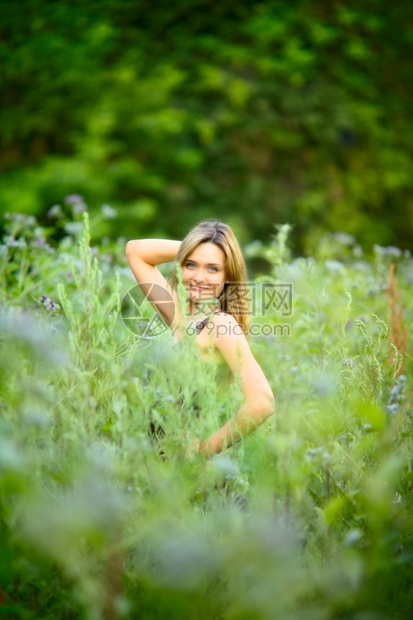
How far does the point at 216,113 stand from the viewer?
32.0ft

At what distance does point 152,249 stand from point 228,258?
0.39 metres

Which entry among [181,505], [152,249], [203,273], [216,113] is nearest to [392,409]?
[181,505]

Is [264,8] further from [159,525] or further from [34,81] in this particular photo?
[159,525]

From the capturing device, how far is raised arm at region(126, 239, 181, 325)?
110 inches

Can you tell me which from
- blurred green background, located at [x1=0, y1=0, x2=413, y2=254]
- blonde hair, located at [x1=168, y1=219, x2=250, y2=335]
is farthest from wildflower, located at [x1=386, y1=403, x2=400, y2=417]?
blurred green background, located at [x1=0, y1=0, x2=413, y2=254]

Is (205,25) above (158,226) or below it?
above

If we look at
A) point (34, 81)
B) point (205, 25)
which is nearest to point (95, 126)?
point (34, 81)

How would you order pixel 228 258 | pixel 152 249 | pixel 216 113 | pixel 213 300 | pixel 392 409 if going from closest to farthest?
pixel 392 409 < pixel 213 300 < pixel 228 258 < pixel 152 249 < pixel 216 113

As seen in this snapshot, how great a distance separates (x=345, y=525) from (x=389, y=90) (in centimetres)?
978

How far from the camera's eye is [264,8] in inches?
373

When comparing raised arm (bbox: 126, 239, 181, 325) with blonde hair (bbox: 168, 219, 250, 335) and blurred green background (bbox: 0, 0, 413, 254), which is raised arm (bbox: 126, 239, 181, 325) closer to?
blonde hair (bbox: 168, 219, 250, 335)

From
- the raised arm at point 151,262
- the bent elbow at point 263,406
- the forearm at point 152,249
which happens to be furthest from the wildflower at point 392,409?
the forearm at point 152,249

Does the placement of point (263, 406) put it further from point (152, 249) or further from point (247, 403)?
point (152, 249)

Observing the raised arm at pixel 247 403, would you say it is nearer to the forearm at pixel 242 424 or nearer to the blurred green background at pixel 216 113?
the forearm at pixel 242 424
